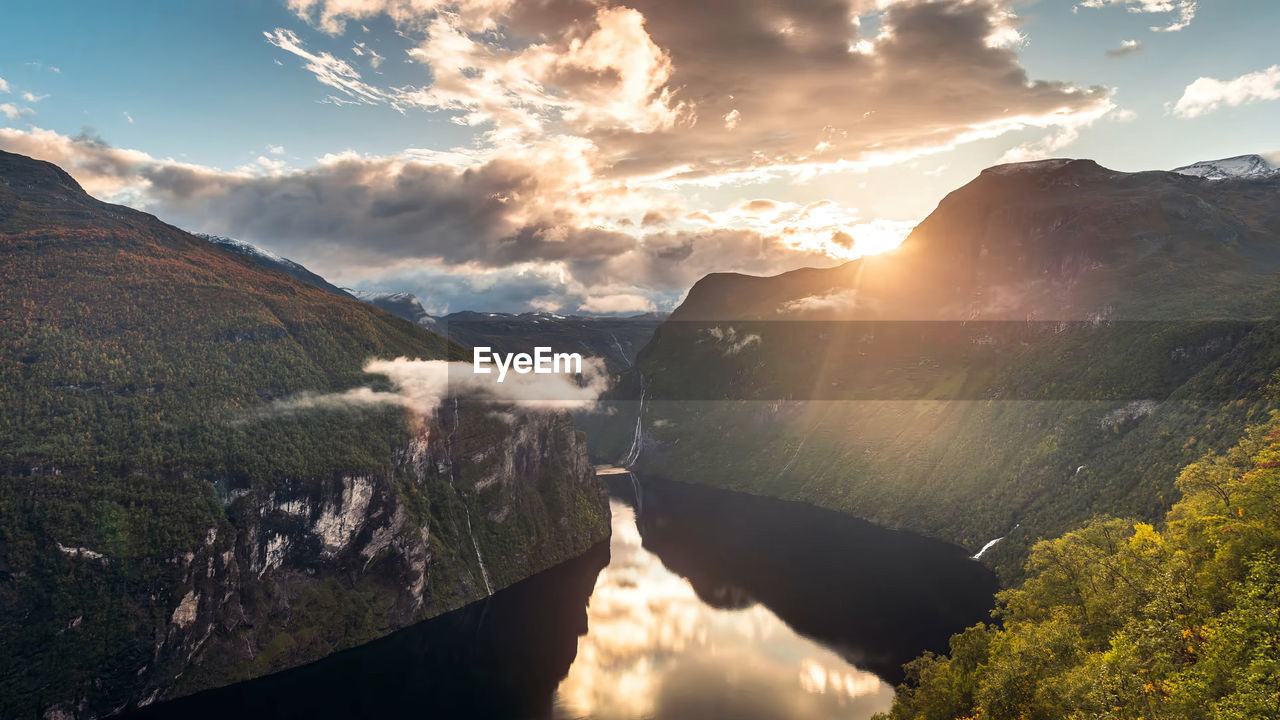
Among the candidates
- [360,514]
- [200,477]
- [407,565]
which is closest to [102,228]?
[200,477]

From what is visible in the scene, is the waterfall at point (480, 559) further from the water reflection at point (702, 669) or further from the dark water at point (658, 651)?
the water reflection at point (702, 669)

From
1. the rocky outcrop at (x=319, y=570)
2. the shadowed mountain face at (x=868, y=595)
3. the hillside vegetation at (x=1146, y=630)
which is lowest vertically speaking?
the shadowed mountain face at (x=868, y=595)

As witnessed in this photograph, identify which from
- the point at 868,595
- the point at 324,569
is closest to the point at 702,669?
the point at 868,595

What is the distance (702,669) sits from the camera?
123125 mm

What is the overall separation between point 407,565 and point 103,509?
65.4m

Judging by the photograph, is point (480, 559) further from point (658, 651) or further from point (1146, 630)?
point (1146, 630)

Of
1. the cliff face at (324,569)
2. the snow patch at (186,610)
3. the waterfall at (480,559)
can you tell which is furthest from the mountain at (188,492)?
the waterfall at (480,559)

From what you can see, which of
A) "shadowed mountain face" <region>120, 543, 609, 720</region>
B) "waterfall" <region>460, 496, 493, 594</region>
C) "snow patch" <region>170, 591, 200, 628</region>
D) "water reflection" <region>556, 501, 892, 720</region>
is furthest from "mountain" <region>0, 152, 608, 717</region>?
"water reflection" <region>556, 501, 892, 720</region>

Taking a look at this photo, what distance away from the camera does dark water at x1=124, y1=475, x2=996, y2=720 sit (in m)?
110

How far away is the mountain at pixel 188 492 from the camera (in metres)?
110

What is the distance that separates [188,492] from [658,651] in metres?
106

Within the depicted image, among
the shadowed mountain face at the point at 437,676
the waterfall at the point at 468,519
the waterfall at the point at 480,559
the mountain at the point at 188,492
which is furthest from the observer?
the waterfall at the point at 468,519

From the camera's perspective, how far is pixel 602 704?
110m

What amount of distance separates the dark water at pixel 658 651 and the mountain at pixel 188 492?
10518 mm
